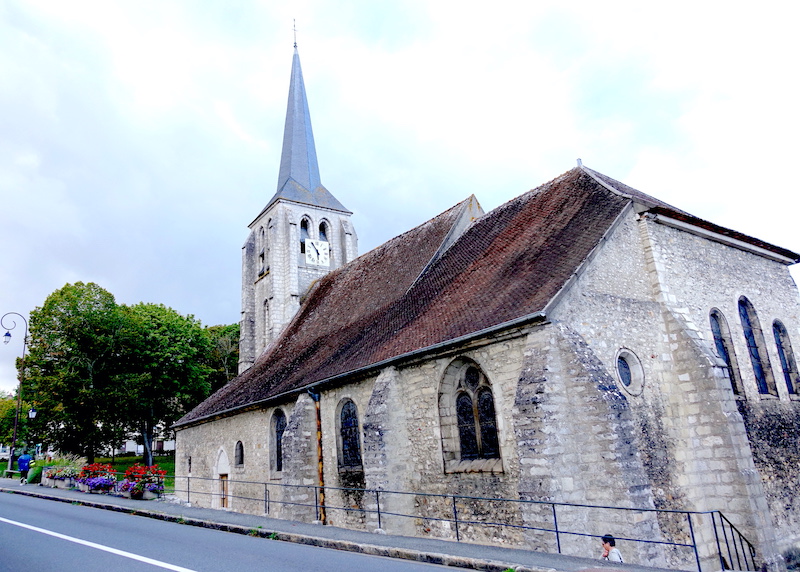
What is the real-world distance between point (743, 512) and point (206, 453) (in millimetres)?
17361

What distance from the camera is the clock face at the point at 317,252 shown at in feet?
85.0

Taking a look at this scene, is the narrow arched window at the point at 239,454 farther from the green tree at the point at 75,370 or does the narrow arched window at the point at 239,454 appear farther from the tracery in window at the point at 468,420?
the green tree at the point at 75,370

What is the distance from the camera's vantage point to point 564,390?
9359 mm

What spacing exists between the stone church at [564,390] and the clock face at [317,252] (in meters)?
9.13

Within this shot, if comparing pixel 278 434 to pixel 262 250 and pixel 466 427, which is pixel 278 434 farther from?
pixel 262 250

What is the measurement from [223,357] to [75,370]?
14018mm

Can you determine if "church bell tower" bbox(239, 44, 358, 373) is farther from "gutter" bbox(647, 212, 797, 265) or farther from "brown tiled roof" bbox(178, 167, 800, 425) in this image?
"gutter" bbox(647, 212, 797, 265)

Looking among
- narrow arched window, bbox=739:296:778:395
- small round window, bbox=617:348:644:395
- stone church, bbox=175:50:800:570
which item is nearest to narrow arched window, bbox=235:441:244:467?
stone church, bbox=175:50:800:570

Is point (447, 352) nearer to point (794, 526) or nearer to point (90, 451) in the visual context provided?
point (794, 526)

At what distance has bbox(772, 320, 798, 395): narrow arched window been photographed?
524 inches

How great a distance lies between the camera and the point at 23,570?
640 cm

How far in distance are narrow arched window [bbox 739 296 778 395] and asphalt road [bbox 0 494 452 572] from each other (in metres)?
9.73

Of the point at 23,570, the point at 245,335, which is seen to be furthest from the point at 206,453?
the point at 23,570

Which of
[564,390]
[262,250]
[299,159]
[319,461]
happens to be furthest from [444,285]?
[299,159]
